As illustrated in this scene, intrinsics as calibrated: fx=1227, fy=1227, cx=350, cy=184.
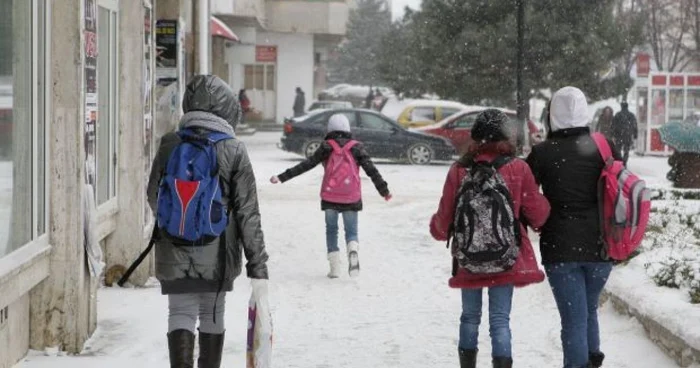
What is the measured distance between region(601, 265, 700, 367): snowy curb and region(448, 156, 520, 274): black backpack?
145 centimetres

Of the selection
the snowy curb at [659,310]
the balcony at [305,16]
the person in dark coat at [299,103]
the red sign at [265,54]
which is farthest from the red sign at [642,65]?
the snowy curb at [659,310]

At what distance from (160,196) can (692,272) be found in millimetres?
4376

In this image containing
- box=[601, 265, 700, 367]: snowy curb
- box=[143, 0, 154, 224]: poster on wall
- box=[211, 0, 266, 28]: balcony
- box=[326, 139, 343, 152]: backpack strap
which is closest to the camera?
box=[601, 265, 700, 367]: snowy curb

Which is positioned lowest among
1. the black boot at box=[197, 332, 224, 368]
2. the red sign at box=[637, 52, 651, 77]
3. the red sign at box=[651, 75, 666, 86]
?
the black boot at box=[197, 332, 224, 368]

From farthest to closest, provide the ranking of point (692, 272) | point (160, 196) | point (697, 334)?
point (692, 272) → point (697, 334) → point (160, 196)

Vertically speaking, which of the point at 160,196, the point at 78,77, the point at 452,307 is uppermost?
the point at 78,77

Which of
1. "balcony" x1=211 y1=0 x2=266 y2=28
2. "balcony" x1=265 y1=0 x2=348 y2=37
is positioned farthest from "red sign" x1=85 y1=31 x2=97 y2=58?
"balcony" x1=265 y1=0 x2=348 y2=37

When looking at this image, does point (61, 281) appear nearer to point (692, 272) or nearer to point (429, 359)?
point (429, 359)

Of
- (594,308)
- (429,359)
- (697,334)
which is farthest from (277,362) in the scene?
(697,334)

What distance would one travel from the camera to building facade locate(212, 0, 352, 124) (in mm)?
51688

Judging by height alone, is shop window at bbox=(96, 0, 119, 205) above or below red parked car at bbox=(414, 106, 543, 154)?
above

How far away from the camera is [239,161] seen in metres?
5.79

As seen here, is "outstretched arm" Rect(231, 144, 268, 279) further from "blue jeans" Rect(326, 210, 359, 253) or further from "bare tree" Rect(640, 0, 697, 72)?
"bare tree" Rect(640, 0, 697, 72)

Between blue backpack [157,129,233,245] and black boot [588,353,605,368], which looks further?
black boot [588,353,605,368]
